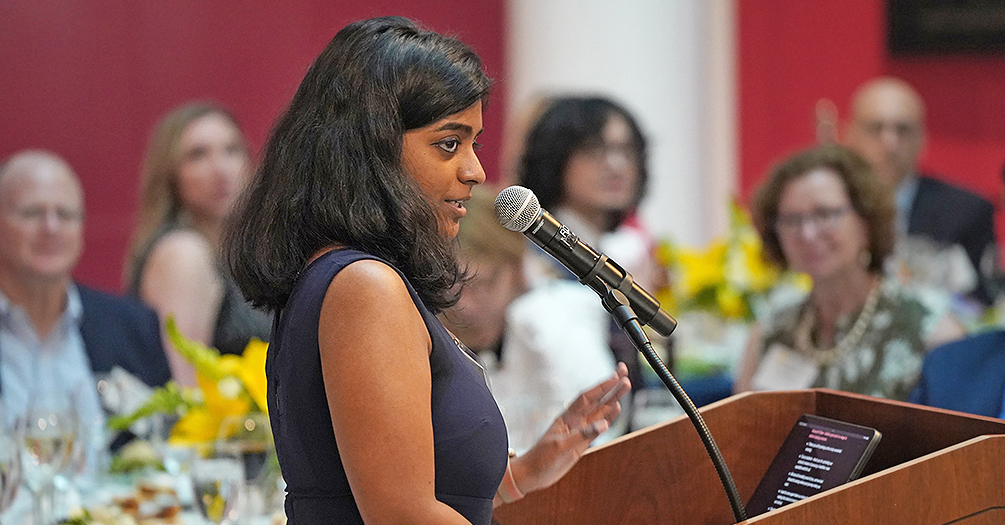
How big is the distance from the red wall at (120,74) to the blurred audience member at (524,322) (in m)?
1.94

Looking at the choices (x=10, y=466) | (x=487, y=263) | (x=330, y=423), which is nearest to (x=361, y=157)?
(x=330, y=423)

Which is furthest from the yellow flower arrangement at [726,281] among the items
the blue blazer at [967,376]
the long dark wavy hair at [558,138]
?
the blue blazer at [967,376]

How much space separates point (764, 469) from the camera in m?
1.35

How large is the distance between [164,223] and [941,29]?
174 inches

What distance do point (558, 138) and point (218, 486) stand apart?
7.64 ft

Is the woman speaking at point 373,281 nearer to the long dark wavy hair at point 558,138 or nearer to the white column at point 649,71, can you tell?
the long dark wavy hair at point 558,138

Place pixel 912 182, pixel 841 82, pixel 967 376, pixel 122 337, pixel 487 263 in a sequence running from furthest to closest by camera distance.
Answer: pixel 841 82
pixel 912 182
pixel 122 337
pixel 487 263
pixel 967 376

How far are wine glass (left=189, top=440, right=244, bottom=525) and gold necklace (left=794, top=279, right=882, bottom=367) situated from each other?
1.91 m

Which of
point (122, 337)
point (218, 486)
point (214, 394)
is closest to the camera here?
point (218, 486)

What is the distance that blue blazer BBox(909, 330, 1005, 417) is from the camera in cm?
214

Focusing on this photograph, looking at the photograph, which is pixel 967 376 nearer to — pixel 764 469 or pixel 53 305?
pixel 764 469

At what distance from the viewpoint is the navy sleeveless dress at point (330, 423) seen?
1005 millimetres

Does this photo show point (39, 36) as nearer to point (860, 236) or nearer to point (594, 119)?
point (594, 119)

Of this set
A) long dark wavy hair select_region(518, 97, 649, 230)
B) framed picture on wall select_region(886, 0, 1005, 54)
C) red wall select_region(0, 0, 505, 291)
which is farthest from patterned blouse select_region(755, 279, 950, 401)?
framed picture on wall select_region(886, 0, 1005, 54)
